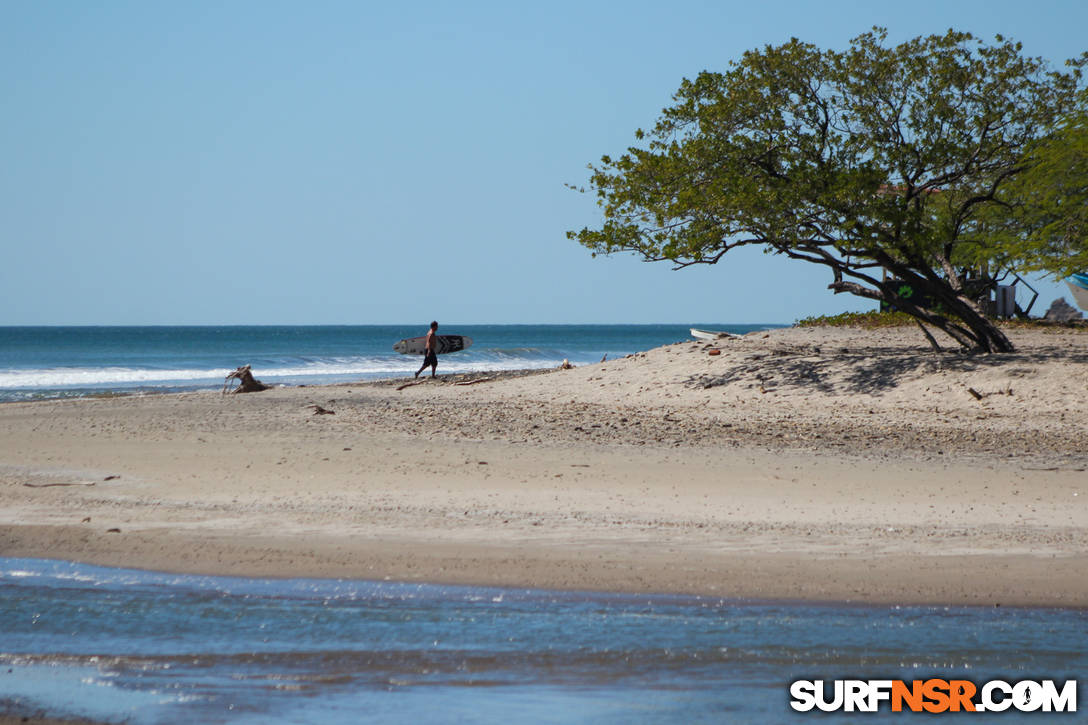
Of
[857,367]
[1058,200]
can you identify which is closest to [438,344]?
[857,367]

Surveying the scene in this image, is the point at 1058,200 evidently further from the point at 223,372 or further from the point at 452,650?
the point at 223,372

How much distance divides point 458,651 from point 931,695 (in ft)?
7.71

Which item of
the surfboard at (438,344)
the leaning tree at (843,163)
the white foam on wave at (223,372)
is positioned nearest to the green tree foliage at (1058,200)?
the leaning tree at (843,163)

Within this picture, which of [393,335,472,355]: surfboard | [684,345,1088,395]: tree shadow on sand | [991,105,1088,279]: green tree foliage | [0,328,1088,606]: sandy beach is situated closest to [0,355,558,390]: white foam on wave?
[393,335,472,355]: surfboard

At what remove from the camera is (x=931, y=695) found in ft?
15.0

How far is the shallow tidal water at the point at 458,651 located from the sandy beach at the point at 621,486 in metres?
0.40

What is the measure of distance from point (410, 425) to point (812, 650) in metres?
8.98

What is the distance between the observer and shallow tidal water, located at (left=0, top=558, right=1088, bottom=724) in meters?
4.35

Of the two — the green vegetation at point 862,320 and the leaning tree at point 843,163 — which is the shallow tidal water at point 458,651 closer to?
the leaning tree at point 843,163

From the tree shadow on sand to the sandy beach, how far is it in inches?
3.3

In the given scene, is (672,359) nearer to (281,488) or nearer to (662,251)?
(662,251)

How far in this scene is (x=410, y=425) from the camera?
44.0 ft

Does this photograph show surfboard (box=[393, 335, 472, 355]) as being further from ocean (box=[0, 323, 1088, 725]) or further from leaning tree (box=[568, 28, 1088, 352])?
ocean (box=[0, 323, 1088, 725])

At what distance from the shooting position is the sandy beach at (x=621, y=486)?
6.55 meters
